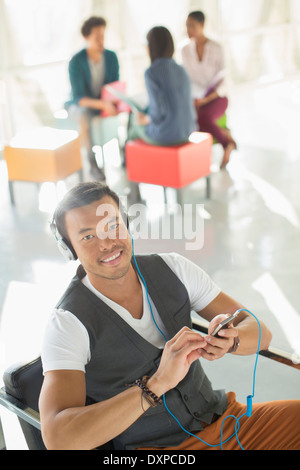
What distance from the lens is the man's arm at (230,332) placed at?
1.66 metres

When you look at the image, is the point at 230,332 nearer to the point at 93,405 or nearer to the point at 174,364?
the point at 174,364

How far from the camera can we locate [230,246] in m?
4.01

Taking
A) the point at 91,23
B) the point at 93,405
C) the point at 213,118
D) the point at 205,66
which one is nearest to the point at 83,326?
the point at 93,405

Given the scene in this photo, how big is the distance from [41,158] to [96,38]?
1442 mm

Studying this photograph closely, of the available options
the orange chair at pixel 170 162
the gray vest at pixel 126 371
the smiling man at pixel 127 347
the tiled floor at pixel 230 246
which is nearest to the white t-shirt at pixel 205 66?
the tiled floor at pixel 230 246

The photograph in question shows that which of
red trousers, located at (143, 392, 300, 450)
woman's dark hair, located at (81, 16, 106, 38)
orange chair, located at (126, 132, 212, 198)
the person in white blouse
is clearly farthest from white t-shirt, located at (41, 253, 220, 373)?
woman's dark hair, located at (81, 16, 106, 38)

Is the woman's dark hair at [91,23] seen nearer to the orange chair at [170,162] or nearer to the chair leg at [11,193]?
the orange chair at [170,162]

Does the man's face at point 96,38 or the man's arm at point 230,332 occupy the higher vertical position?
the man's face at point 96,38

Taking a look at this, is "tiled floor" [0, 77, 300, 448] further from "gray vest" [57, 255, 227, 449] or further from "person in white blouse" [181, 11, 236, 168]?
"gray vest" [57, 255, 227, 449]

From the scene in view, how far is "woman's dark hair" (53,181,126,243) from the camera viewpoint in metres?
1.85

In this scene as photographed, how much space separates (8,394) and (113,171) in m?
3.93

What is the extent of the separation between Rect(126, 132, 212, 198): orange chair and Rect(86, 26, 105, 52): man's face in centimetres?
120

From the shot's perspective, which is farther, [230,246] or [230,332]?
[230,246]

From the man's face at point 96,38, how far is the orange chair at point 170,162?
1195mm
